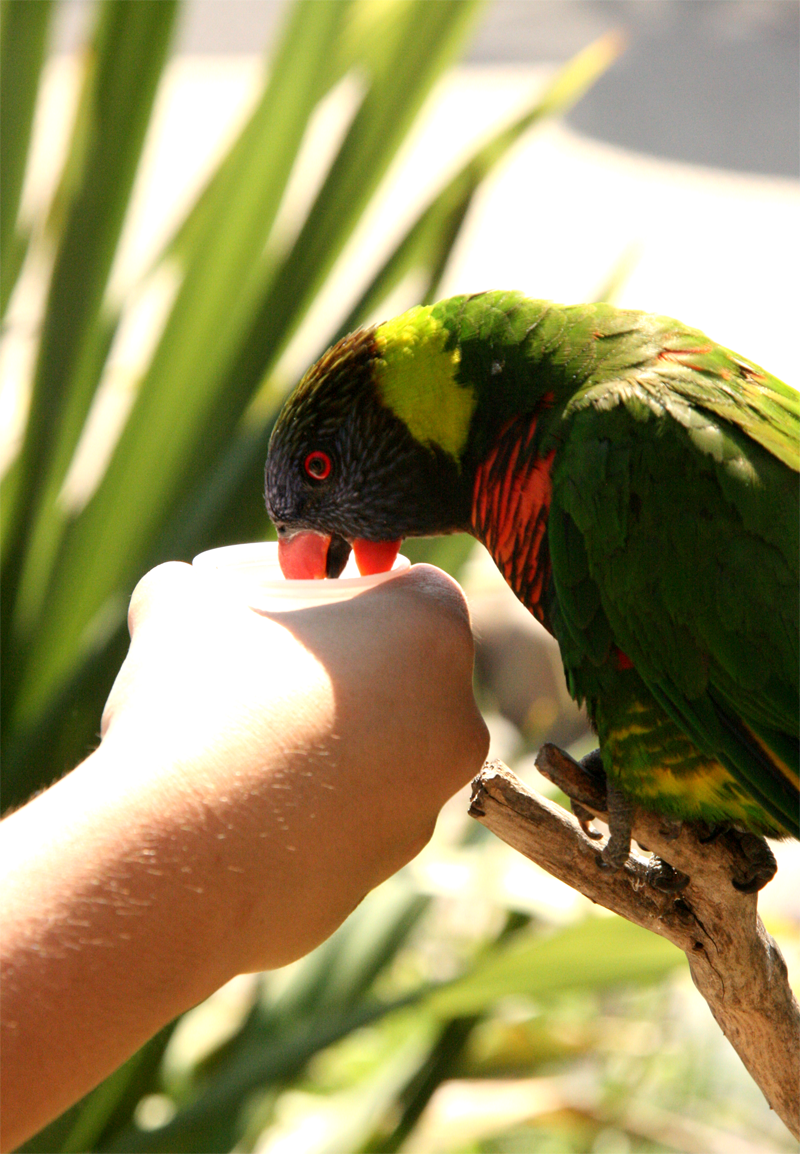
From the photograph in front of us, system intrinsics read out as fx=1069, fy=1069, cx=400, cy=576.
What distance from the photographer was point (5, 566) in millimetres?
1286

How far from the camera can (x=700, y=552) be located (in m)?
0.72

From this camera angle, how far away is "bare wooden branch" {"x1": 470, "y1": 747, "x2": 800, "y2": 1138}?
70cm

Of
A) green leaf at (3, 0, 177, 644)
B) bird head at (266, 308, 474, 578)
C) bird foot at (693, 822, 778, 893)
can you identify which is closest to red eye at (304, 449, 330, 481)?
bird head at (266, 308, 474, 578)

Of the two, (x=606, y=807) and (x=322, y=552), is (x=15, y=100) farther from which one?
(x=606, y=807)

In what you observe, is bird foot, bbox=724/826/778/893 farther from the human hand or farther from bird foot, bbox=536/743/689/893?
the human hand

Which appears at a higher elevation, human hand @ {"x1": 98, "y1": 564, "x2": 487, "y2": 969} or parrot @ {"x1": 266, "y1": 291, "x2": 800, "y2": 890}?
parrot @ {"x1": 266, "y1": 291, "x2": 800, "y2": 890}

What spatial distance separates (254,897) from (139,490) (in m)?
0.80

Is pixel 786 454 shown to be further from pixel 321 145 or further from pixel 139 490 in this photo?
pixel 321 145

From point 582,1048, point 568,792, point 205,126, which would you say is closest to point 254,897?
point 568,792

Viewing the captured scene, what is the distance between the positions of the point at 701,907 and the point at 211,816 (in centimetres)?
35

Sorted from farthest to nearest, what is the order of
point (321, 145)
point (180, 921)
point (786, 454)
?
point (321, 145), point (786, 454), point (180, 921)

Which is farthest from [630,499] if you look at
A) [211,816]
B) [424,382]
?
[211,816]

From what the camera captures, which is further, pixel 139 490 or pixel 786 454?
pixel 139 490

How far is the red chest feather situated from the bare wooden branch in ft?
0.56
